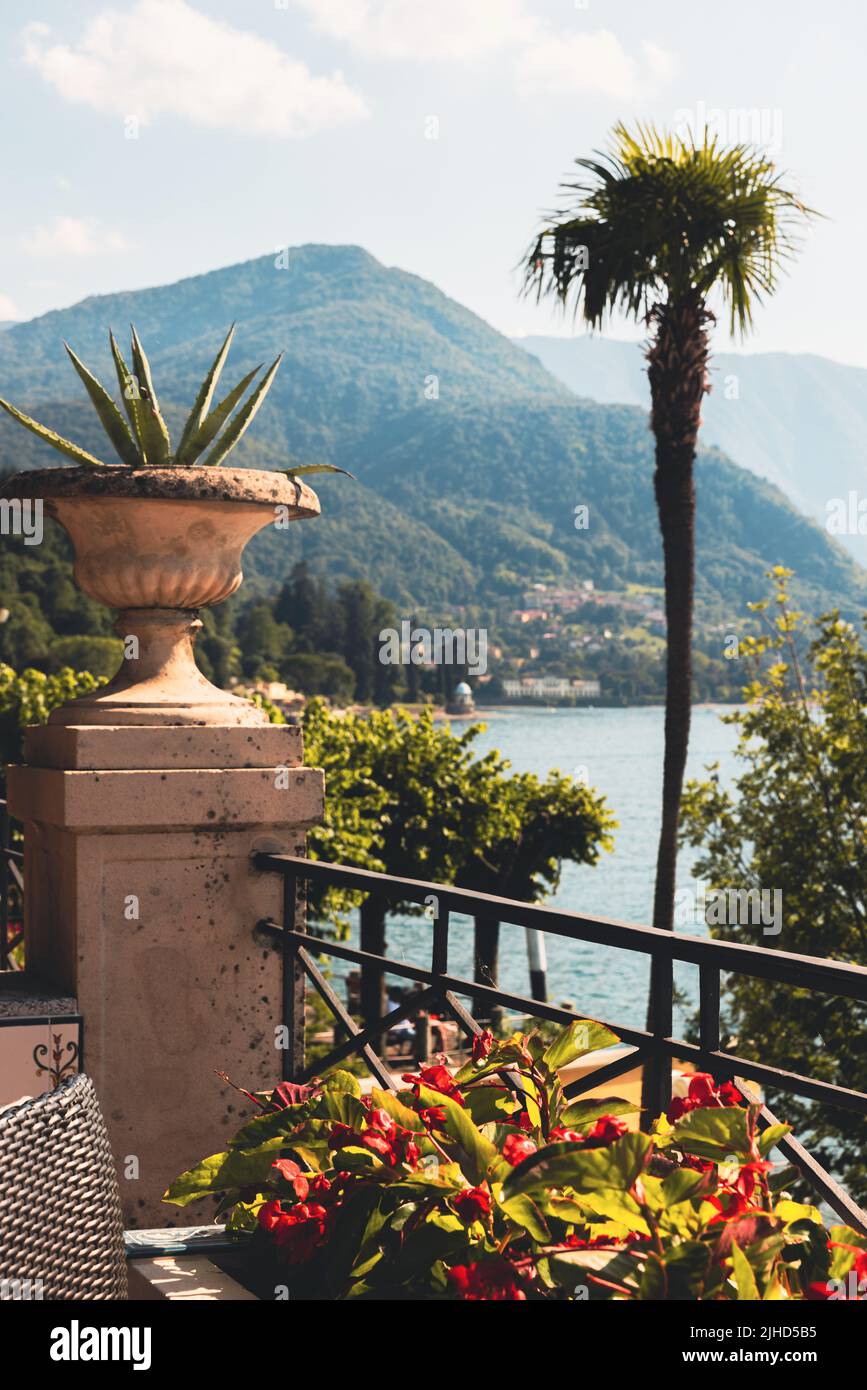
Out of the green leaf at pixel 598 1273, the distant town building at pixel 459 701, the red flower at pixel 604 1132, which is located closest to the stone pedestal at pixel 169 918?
the red flower at pixel 604 1132

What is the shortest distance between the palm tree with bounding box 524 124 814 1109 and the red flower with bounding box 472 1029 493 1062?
611 inches

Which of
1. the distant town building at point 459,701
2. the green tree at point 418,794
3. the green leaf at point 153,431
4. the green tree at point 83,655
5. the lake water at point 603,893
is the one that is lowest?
the lake water at point 603,893

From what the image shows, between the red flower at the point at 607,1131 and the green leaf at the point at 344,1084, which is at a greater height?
the red flower at the point at 607,1131

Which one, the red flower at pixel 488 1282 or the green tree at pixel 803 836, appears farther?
the green tree at pixel 803 836

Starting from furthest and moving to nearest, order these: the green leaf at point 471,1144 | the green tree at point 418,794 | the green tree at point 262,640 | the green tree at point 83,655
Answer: the green tree at point 262,640
the green tree at point 83,655
the green tree at point 418,794
the green leaf at point 471,1144

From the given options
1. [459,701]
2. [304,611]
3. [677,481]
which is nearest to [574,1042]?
[677,481]

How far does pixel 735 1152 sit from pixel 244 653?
348 feet

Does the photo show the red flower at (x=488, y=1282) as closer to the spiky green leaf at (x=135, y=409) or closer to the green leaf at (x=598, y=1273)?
the green leaf at (x=598, y=1273)

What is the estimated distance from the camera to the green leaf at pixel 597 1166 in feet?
5.74

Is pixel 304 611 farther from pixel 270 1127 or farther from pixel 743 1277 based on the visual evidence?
pixel 743 1277

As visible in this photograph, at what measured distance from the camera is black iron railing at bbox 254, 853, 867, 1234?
2178mm

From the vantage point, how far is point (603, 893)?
74.2 metres

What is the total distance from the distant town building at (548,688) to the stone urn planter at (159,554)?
133563 millimetres
